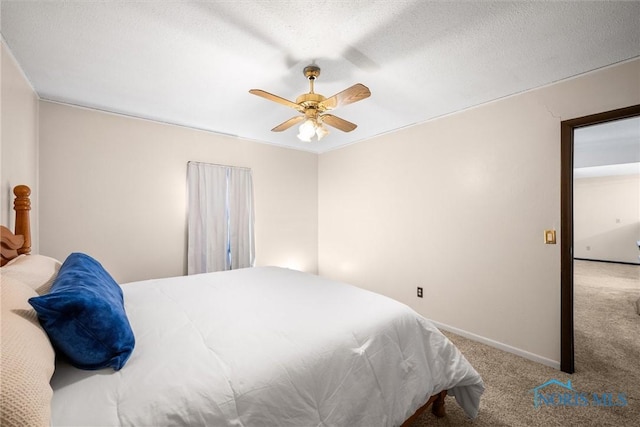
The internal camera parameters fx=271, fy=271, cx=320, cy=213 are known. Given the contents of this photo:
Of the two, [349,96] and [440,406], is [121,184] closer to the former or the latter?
[349,96]

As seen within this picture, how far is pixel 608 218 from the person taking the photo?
6.96m

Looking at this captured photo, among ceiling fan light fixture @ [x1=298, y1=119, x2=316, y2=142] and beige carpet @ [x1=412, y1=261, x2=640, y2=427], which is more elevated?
ceiling fan light fixture @ [x1=298, y1=119, x2=316, y2=142]

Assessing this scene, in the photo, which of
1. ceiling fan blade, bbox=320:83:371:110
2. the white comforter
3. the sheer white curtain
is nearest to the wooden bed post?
the white comforter

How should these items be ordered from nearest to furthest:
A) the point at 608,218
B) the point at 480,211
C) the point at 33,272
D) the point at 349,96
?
the point at 33,272, the point at 349,96, the point at 480,211, the point at 608,218

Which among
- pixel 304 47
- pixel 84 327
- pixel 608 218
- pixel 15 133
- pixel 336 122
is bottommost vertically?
pixel 84 327

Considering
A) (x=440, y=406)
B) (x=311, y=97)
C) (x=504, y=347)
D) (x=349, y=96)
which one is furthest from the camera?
(x=504, y=347)

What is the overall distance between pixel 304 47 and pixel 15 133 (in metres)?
2.20

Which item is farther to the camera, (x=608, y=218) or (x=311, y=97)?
(x=608, y=218)

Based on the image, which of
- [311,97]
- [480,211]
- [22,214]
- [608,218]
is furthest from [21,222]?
[608,218]

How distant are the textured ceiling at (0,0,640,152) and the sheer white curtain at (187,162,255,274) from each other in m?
1.05

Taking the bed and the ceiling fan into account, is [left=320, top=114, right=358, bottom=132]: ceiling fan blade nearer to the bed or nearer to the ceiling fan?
the ceiling fan

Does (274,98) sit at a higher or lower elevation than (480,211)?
higher

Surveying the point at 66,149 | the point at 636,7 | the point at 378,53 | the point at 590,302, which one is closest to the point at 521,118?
the point at 636,7

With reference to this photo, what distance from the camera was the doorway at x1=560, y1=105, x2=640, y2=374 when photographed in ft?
7.17
